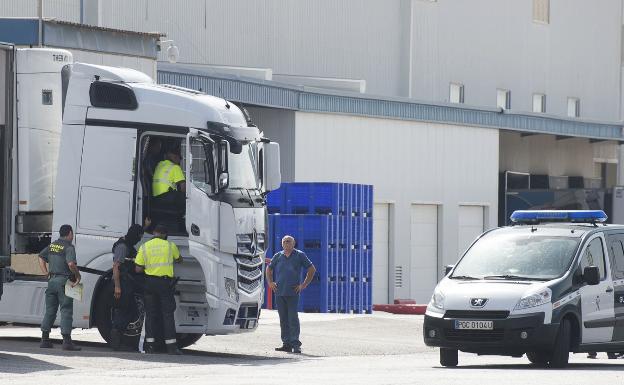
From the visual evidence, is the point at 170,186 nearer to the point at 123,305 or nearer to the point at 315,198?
the point at 123,305

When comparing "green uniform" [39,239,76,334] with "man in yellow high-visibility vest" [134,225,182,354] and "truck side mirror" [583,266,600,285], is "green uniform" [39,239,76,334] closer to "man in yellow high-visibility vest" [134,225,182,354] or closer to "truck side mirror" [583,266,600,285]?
"man in yellow high-visibility vest" [134,225,182,354]

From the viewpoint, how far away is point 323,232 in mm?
31781

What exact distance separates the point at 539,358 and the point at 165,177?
5.27 m

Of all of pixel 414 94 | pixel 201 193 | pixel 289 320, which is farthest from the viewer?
pixel 414 94

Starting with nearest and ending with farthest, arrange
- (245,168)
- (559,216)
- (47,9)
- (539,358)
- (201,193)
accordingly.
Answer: (539,358), (201,193), (245,168), (559,216), (47,9)

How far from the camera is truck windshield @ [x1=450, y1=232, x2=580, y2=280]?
18.8m

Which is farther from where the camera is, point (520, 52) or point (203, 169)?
point (520, 52)

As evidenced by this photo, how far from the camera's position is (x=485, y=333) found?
18.0 m

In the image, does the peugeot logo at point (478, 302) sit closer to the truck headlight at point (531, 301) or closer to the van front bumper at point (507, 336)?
the van front bumper at point (507, 336)

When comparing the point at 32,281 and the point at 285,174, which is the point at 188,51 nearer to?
the point at 285,174

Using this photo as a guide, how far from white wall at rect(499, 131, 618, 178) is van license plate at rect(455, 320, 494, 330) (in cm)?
2991

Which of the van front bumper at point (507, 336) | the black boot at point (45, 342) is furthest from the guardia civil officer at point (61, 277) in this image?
the van front bumper at point (507, 336)

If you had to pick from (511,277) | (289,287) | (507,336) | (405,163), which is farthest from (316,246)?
Result: (507,336)

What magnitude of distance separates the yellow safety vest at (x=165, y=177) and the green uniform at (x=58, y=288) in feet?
4.35
